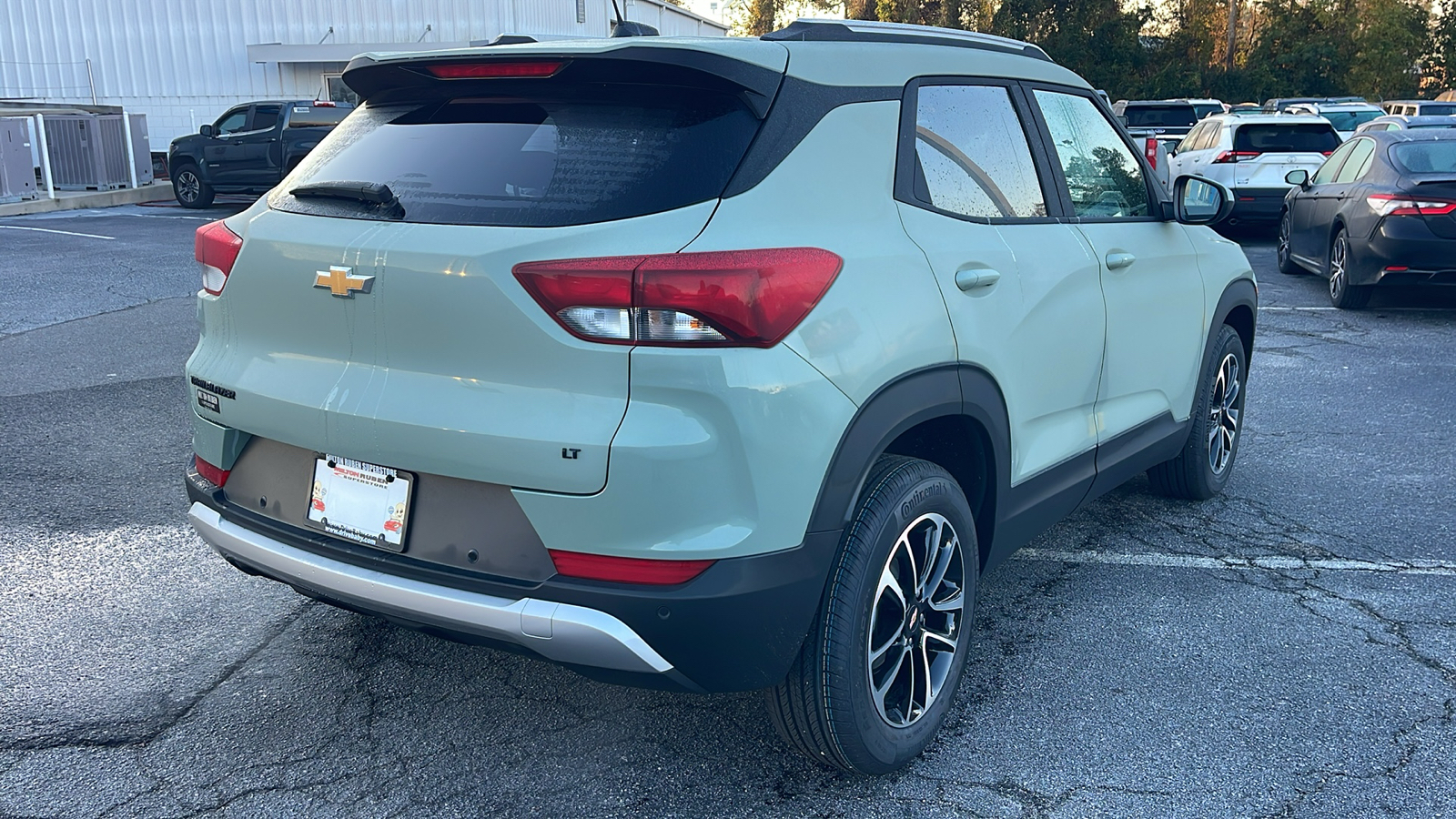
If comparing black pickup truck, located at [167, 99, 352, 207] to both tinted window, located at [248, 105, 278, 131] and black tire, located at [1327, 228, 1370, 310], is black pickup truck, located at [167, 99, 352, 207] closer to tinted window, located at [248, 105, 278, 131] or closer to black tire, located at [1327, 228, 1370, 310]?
tinted window, located at [248, 105, 278, 131]

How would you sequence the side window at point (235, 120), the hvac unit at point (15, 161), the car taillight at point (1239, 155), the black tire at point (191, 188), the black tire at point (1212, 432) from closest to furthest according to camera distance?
the black tire at point (1212, 432), the car taillight at point (1239, 155), the hvac unit at point (15, 161), the side window at point (235, 120), the black tire at point (191, 188)

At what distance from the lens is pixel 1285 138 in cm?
1563

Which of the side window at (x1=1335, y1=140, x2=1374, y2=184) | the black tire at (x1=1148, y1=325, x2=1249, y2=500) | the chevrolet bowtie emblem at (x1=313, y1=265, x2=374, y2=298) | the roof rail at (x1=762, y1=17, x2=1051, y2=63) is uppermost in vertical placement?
the roof rail at (x1=762, y1=17, x2=1051, y2=63)

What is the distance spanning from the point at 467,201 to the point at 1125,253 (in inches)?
89.4

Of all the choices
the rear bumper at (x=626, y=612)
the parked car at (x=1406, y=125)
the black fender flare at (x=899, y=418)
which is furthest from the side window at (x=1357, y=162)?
the rear bumper at (x=626, y=612)

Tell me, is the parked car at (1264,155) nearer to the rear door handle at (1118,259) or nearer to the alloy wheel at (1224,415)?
the alloy wheel at (1224,415)

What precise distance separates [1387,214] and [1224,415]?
5.76 meters

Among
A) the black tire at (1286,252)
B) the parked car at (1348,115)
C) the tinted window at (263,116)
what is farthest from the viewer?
the parked car at (1348,115)

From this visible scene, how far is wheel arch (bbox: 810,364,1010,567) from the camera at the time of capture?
103 inches

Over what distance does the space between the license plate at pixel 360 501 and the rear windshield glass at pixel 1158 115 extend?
24.7 m

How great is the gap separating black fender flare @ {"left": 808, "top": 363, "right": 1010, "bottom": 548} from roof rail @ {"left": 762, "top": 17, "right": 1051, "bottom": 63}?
88cm

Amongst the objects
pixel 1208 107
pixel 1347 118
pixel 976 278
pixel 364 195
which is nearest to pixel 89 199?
pixel 364 195

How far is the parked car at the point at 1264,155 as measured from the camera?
50.2 ft

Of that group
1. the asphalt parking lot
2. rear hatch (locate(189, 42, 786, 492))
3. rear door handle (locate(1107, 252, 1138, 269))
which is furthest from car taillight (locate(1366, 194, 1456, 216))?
rear hatch (locate(189, 42, 786, 492))
